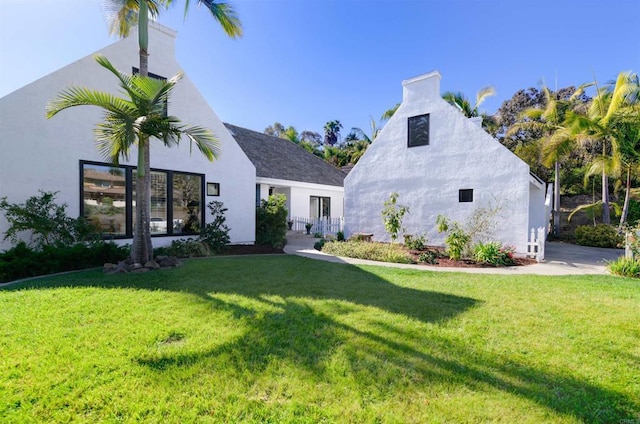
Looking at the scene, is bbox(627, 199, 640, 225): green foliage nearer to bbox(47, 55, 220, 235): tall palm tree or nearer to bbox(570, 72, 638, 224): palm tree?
bbox(570, 72, 638, 224): palm tree

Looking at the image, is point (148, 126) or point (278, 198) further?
point (278, 198)

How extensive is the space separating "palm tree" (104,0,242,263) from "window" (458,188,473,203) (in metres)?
9.47

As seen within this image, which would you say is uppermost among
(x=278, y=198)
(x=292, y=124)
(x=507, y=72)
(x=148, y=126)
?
(x=292, y=124)

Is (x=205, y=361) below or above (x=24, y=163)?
below

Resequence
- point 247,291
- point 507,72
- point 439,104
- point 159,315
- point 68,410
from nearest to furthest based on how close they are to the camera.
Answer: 1. point 68,410
2. point 159,315
3. point 247,291
4. point 439,104
5. point 507,72

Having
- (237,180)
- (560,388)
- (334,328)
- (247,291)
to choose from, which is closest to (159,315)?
(247,291)

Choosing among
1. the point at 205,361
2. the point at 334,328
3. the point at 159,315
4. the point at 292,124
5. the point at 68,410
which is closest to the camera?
the point at 68,410

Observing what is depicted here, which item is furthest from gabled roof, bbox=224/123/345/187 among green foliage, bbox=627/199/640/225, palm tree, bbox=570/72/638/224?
green foliage, bbox=627/199/640/225

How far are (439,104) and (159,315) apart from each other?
39.4ft

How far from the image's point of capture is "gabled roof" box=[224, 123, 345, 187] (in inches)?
678

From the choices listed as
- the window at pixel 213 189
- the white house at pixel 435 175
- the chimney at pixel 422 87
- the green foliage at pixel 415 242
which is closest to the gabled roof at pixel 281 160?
the window at pixel 213 189

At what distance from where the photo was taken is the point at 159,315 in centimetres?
434

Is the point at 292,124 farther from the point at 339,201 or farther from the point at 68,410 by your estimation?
the point at 68,410

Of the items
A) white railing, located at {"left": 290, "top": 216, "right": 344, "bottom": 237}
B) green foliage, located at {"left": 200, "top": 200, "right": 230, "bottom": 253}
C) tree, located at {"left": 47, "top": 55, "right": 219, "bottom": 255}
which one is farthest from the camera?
white railing, located at {"left": 290, "top": 216, "right": 344, "bottom": 237}
